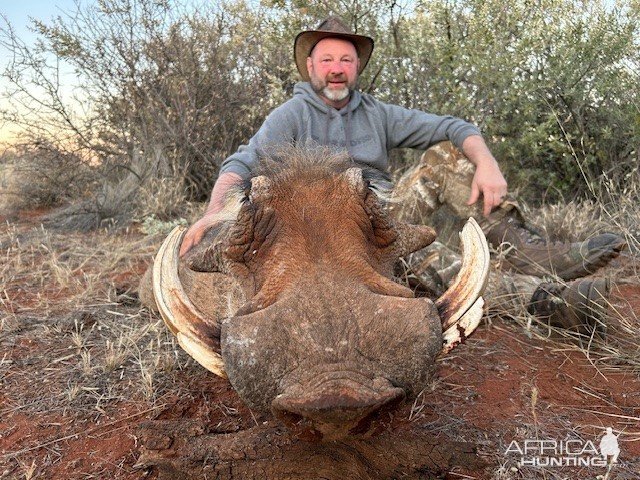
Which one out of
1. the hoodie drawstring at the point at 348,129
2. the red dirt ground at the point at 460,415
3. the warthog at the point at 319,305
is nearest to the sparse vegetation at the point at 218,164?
the red dirt ground at the point at 460,415

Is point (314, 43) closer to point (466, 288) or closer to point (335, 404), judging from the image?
point (466, 288)

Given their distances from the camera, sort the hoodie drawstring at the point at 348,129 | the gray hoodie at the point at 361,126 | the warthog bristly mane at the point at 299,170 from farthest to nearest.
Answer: the hoodie drawstring at the point at 348,129 < the gray hoodie at the point at 361,126 < the warthog bristly mane at the point at 299,170

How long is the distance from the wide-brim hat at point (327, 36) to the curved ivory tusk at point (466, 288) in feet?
8.55

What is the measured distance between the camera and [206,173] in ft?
22.4

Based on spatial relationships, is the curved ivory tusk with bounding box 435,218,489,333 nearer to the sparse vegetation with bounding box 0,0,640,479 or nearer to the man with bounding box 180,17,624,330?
the sparse vegetation with bounding box 0,0,640,479

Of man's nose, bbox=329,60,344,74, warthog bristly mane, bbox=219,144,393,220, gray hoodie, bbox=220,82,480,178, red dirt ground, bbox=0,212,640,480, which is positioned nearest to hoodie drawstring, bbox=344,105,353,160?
gray hoodie, bbox=220,82,480,178

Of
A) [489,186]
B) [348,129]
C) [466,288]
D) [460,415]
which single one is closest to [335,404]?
[466,288]

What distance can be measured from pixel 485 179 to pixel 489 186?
0.05 m

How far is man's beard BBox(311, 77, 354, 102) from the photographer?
12.6ft

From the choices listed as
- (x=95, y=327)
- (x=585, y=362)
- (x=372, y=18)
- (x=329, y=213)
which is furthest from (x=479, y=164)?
(x=372, y=18)

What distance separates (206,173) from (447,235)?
367cm

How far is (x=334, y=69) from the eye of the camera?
386 cm

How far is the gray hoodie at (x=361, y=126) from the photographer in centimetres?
358

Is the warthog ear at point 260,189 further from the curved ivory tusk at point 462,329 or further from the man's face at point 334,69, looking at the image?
the man's face at point 334,69
